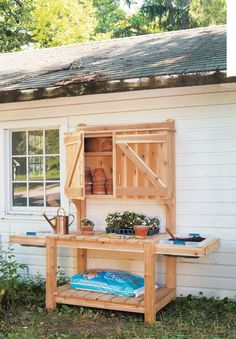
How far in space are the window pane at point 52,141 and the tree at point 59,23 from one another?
11.5m

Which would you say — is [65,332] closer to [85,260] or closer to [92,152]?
[85,260]

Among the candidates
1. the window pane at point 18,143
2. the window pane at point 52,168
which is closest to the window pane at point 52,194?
the window pane at point 52,168

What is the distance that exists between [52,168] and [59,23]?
40.2 feet

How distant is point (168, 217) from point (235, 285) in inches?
44.0

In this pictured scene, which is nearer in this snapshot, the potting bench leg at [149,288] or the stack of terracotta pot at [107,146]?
the potting bench leg at [149,288]

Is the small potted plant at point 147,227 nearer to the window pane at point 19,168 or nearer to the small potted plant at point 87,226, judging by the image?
the small potted plant at point 87,226

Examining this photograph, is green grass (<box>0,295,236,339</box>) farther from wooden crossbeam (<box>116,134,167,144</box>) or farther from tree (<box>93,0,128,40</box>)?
tree (<box>93,0,128,40</box>)

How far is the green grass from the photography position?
4.62 m

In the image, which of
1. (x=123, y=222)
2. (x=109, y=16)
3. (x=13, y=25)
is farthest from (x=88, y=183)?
(x=109, y=16)

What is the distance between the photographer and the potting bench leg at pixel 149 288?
195 inches

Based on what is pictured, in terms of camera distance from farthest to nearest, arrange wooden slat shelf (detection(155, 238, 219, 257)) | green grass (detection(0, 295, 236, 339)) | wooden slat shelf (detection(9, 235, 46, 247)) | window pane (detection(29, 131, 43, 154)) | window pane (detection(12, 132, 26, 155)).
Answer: window pane (detection(12, 132, 26, 155)), window pane (detection(29, 131, 43, 154)), wooden slat shelf (detection(9, 235, 46, 247)), wooden slat shelf (detection(155, 238, 219, 257)), green grass (detection(0, 295, 236, 339))

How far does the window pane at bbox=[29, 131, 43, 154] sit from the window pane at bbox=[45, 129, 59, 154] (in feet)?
0.31

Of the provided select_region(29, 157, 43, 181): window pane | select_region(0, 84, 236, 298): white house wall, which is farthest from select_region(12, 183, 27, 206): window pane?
select_region(0, 84, 236, 298): white house wall

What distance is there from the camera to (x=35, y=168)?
6688 millimetres
